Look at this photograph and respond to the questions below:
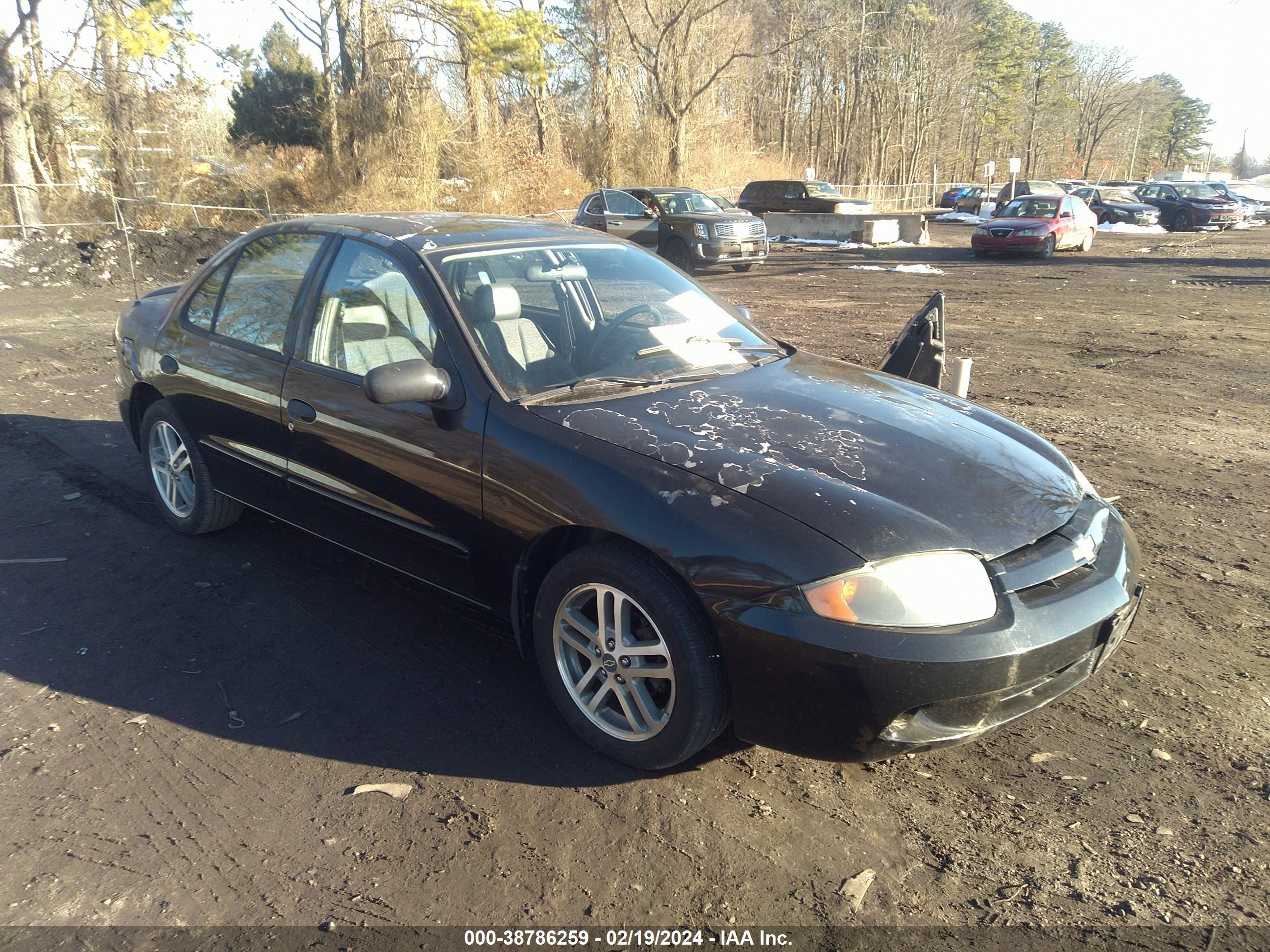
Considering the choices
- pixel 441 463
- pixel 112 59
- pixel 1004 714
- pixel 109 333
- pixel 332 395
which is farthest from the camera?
pixel 112 59

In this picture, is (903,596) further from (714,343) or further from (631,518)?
(714,343)

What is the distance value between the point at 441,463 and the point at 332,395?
0.70m

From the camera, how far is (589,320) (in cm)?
393

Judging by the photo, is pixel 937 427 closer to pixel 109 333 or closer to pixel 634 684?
pixel 634 684

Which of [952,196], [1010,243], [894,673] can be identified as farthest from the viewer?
[952,196]

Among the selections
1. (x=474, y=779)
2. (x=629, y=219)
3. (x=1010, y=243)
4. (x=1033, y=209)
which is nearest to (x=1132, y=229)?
(x=1033, y=209)

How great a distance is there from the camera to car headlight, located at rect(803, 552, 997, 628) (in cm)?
250

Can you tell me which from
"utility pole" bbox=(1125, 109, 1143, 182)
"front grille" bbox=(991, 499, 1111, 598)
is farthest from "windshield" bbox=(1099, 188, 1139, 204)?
"utility pole" bbox=(1125, 109, 1143, 182)

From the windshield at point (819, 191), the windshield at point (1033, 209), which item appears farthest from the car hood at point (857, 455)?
the windshield at point (819, 191)

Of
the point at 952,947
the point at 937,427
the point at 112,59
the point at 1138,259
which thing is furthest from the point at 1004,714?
the point at 112,59

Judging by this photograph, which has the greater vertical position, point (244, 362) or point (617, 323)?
point (617, 323)

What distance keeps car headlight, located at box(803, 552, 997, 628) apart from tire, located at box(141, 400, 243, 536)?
10.9ft

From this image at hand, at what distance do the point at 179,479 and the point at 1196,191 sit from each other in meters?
40.9

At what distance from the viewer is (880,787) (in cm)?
293
